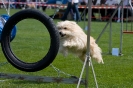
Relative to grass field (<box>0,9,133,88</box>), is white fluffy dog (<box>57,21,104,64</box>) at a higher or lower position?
higher

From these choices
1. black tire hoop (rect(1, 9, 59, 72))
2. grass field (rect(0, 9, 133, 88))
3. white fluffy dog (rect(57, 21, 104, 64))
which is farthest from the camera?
white fluffy dog (rect(57, 21, 104, 64))

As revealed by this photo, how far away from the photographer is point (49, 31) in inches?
264

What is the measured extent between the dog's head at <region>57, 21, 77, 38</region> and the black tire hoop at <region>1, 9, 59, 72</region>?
1.89 m

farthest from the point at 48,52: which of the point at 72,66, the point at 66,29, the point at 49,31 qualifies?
the point at 72,66

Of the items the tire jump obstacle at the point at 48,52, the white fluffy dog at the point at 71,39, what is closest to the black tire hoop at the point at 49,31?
the tire jump obstacle at the point at 48,52

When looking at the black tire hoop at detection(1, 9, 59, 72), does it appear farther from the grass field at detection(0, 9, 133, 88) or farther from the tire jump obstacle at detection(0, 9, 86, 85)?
the grass field at detection(0, 9, 133, 88)

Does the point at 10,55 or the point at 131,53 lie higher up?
the point at 10,55

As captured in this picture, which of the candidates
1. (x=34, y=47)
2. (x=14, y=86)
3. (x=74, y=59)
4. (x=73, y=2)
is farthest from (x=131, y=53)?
(x=73, y=2)

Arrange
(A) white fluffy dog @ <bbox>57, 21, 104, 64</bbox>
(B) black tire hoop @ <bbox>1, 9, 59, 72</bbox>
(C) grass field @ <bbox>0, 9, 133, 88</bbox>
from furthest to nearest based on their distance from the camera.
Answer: (A) white fluffy dog @ <bbox>57, 21, 104, 64</bbox>
(C) grass field @ <bbox>0, 9, 133, 88</bbox>
(B) black tire hoop @ <bbox>1, 9, 59, 72</bbox>

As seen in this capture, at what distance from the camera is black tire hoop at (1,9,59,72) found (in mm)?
6656

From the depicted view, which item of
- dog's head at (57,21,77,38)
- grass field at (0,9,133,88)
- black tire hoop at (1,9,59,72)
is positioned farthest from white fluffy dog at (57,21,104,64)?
black tire hoop at (1,9,59,72)

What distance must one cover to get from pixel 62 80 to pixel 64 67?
10.0 ft

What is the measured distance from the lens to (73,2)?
23016mm

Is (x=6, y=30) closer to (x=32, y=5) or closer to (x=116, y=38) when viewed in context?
(x=116, y=38)
